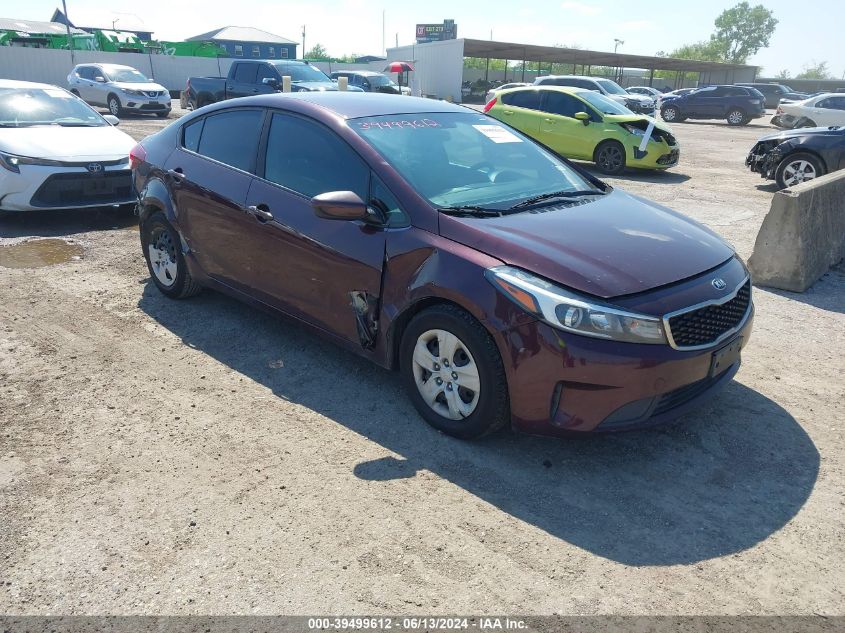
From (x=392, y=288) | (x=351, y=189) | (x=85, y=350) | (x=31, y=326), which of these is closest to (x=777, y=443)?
(x=392, y=288)

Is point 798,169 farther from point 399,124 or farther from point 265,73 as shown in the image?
point 265,73

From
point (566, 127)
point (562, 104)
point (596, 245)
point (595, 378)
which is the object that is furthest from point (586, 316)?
point (562, 104)

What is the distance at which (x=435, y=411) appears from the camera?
3645mm

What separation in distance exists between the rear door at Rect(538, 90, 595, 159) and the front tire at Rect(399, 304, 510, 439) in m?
10.6

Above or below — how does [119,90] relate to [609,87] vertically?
below

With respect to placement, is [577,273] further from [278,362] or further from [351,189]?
[278,362]

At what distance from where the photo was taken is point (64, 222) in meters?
8.23

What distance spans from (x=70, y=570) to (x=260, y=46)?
2817 inches

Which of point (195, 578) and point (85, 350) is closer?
point (195, 578)

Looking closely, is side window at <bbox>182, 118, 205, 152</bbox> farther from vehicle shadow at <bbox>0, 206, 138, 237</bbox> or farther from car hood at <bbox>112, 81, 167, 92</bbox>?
car hood at <bbox>112, 81, 167, 92</bbox>

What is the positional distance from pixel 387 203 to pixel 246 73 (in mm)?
18387

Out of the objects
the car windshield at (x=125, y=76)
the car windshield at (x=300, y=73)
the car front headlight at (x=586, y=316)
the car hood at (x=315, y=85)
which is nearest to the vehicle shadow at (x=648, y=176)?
the car hood at (x=315, y=85)

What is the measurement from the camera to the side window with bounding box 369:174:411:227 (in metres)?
3.71

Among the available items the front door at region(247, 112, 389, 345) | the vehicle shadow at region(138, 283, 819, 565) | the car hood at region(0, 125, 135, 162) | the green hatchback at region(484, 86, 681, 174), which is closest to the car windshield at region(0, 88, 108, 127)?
the car hood at region(0, 125, 135, 162)
